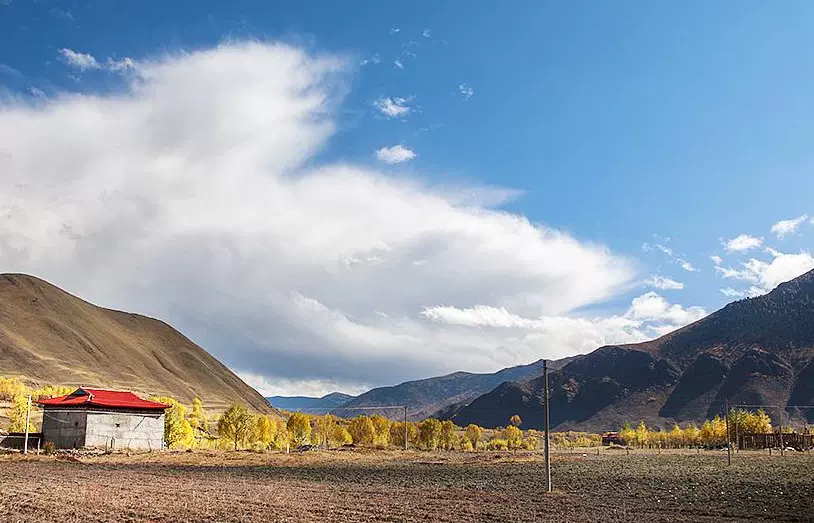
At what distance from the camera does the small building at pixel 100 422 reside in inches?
3526

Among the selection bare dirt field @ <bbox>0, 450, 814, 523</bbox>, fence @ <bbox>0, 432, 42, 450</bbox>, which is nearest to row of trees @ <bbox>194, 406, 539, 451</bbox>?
fence @ <bbox>0, 432, 42, 450</bbox>

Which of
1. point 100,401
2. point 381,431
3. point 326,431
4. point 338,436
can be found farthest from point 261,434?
point 100,401

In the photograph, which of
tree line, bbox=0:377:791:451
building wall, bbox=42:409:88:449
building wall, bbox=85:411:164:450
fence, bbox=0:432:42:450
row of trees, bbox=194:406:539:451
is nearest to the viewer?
fence, bbox=0:432:42:450

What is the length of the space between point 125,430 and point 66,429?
6.86 m

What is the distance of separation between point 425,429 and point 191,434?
60.0 metres

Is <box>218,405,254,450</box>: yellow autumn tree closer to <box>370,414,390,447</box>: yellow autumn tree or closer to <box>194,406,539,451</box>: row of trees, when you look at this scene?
<box>194,406,539,451</box>: row of trees

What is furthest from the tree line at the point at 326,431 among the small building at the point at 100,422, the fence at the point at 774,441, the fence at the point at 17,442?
the fence at the point at 17,442

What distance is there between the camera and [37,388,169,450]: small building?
8956 cm

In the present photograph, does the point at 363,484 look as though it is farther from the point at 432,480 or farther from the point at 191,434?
the point at 191,434

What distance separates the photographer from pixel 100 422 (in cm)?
9081

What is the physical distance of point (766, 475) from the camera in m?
60.0

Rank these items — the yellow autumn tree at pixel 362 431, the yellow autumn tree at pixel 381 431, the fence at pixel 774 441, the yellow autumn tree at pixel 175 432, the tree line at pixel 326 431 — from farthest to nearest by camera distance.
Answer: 1. the yellow autumn tree at pixel 381 431
2. the yellow autumn tree at pixel 362 431
3. the fence at pixel 774 441
4. the tree line at pixel 326 431
5. the yellow autumn tree at pixel 175 432

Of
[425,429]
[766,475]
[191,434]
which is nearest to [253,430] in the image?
[191,434]

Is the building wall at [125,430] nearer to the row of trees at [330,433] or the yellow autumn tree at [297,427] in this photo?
the row of trees at [330,433]
